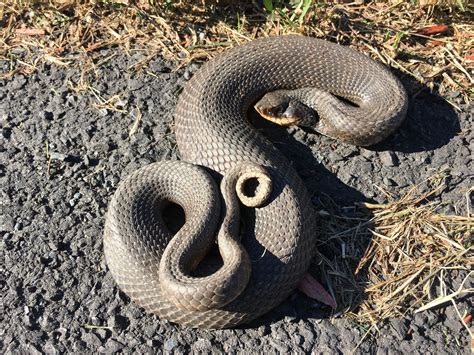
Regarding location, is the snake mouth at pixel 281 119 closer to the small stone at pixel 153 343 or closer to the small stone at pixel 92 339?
the small stone at pixel 153 343

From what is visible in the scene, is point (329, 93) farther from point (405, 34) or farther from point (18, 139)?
point (18, 139)

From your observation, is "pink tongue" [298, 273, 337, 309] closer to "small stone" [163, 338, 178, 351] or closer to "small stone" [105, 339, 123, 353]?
"small stone" [163, 338, 178, 351]

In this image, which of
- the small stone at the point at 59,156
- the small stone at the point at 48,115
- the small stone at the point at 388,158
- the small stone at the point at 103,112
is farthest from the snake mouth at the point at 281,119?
the small stone at the point at 48,115

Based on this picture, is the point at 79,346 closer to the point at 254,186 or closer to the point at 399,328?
the point at 254,186

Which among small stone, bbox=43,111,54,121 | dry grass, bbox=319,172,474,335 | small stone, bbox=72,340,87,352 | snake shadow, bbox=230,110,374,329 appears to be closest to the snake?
snake shadow, bbox=230,110,374,329

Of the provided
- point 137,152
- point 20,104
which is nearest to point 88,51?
point 20,104

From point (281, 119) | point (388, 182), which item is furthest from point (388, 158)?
point (281, 119)
